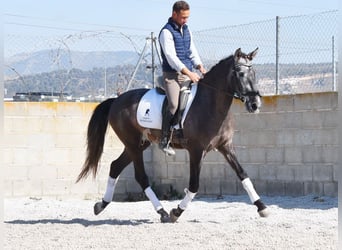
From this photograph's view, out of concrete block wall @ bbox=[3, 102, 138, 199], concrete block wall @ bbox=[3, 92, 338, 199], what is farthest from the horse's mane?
concrete block wall @ bbox=[3, 102, 138, 199]

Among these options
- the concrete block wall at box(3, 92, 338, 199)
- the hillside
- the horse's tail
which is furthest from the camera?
the hillside

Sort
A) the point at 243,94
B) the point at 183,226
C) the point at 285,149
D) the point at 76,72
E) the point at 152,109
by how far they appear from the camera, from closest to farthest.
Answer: the point at 183,226 → the point at 243,94 → the point at 152,109 → the point at 285,149 → the point at 76,72

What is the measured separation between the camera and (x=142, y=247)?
791 cm

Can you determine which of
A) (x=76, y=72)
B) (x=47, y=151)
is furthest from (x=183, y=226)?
(x=76, y=72)

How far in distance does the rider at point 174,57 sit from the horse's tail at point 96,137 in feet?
4.00

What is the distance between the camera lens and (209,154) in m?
13.4

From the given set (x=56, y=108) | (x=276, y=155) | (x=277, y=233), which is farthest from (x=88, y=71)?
(x=277, y=233)

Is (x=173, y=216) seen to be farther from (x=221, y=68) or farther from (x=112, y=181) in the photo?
(x=221, y=68)

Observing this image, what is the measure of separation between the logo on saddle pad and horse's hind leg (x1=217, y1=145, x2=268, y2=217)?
764 mm

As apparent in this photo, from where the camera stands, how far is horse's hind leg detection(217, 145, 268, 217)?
950cm

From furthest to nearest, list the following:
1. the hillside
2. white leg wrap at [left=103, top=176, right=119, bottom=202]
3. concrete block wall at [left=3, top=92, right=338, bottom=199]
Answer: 1. the hillside
2. concrete block wall at [left=3, top=92, right=338, bottom=199]
3. white leg wrap at [left=103, top=176, right=119, bottom=202]

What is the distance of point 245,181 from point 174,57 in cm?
165

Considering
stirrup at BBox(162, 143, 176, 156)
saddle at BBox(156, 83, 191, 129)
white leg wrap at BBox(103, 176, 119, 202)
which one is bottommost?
white leg wrap at BBox(103, 176, 119, 202)

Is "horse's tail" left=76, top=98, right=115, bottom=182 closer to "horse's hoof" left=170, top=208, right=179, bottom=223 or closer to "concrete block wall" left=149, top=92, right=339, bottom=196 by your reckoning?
"horse's hoof" left=170, top=208, right=179, bottom=223
